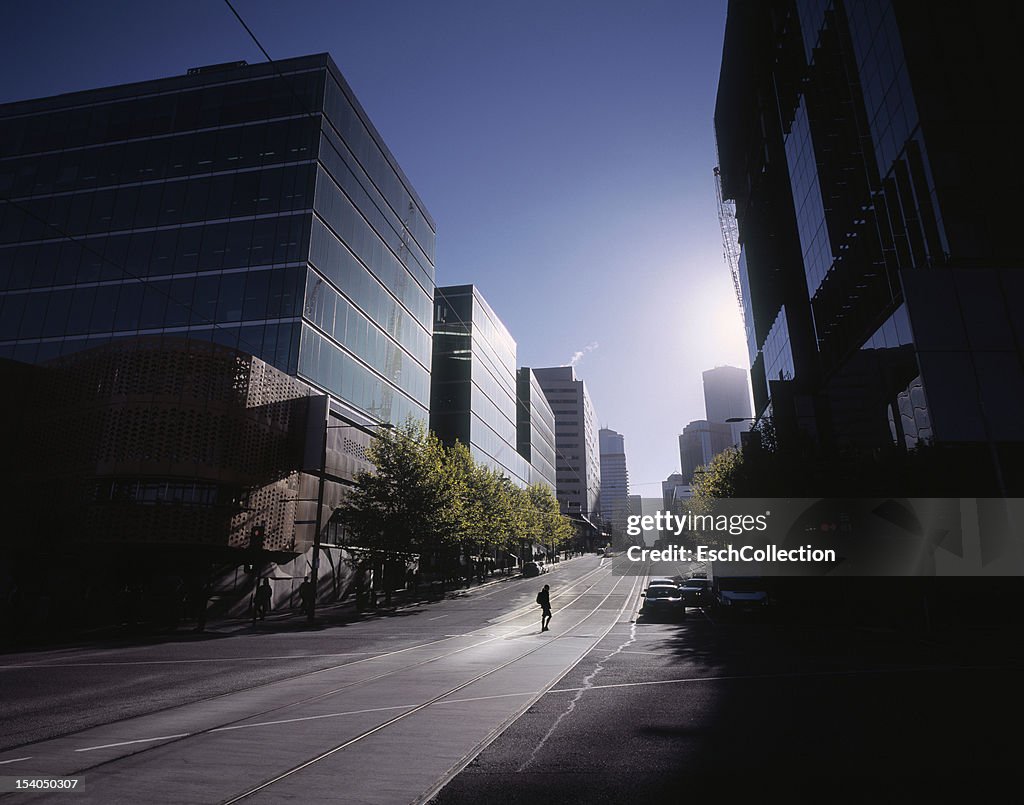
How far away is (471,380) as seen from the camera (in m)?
68.4

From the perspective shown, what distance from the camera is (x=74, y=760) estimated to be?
6.38 m

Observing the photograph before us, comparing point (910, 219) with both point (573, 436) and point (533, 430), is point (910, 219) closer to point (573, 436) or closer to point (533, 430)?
point (533, 430)

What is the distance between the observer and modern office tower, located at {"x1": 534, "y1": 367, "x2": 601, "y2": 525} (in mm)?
166250

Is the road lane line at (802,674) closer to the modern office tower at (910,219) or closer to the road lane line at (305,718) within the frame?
the road lane line at (305,718)

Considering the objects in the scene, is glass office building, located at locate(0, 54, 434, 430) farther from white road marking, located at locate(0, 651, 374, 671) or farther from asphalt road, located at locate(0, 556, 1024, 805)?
asphalt road, located at locate(0, 556, 1024, 805)

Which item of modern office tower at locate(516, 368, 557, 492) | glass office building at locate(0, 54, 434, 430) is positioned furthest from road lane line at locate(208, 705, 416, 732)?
modern office tower at locate(516, 368, 557, 492)

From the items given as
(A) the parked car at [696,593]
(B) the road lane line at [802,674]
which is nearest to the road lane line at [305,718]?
(B) the road lane line at [802,674]

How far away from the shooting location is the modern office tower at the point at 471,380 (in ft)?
219

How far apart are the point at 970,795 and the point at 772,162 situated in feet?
184

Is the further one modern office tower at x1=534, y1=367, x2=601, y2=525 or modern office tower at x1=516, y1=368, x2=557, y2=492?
modern office tower at x1=534, y1=367, x2=601, y2=525

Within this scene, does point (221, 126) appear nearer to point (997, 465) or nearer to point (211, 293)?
point (211, 293)

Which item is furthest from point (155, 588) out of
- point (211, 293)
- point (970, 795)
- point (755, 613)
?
point (970, 795)
